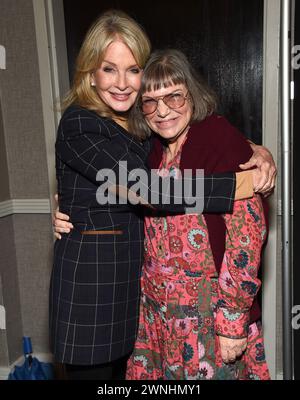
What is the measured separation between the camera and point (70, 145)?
5.08 ft

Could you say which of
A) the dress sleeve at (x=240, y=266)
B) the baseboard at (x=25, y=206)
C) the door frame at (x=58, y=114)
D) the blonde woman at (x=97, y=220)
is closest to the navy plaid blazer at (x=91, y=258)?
the blonde woman at (x=97, y=220)

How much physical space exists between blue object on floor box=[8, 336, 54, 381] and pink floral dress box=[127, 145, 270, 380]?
1128 millimetres

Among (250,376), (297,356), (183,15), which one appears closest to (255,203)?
(297,356)

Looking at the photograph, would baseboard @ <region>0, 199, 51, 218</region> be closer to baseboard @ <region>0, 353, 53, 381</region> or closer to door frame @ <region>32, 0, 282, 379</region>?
door frame @ <region>32, 0, 282, 379</region>

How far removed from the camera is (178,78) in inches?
58.1

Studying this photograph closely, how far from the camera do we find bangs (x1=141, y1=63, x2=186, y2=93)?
4.83ft

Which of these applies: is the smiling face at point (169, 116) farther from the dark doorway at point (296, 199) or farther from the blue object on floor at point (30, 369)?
the blue object on floor at point (30, 369)

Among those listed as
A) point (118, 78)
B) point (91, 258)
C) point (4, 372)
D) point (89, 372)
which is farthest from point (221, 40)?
point (4, 372)

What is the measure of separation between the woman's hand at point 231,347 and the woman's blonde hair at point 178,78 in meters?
0.72

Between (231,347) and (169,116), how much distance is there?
760 mm

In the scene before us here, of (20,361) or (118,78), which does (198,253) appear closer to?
(118,78)

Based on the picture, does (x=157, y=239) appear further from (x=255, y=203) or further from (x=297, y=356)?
(x=297, y=356)

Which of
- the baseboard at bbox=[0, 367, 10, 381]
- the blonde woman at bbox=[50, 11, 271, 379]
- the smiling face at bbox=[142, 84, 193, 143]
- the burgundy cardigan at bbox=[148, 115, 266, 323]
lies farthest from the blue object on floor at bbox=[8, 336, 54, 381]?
the smiling face at bbox=[142, 84, 193, 143]

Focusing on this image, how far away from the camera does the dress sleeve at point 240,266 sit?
4.66 feet
